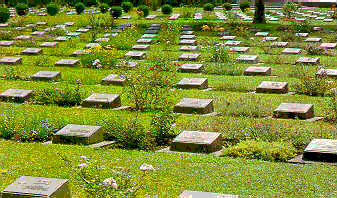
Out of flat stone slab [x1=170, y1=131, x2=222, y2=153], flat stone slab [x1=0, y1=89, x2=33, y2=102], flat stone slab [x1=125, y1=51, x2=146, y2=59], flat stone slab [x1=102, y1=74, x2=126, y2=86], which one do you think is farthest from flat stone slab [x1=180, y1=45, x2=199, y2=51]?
flat stone slab [x1=170, y1=131, x2=222, y2=153]

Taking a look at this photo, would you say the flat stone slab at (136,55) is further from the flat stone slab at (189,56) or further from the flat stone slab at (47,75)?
the flat stone slab at (47,75)

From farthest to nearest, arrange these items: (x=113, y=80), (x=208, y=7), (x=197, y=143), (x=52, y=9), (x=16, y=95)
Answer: (x=208, y=7), (x=52, y=9), (x=113, y=80), (x=16, y=95), (x=197, y=143)

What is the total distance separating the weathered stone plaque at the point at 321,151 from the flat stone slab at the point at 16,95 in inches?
233

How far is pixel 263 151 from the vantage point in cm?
816

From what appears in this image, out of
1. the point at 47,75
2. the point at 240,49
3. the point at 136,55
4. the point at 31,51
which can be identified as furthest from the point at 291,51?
the point at 31,51

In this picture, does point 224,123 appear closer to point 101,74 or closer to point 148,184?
point 148,184

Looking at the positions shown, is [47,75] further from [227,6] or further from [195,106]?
[227,6]

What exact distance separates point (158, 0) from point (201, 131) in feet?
85.6

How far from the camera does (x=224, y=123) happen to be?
382 inches

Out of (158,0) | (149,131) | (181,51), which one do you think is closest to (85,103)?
(149,131)

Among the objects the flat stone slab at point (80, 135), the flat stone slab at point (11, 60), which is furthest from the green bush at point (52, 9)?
the flat stone slab at point (80, 135)

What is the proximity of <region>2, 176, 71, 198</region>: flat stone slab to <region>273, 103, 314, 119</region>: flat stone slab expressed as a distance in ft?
15.8

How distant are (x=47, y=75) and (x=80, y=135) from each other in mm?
5486

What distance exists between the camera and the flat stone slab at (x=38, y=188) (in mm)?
6215
